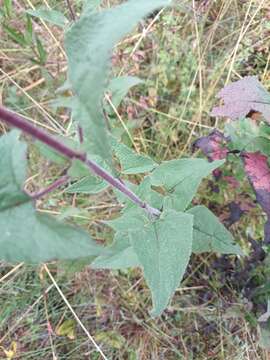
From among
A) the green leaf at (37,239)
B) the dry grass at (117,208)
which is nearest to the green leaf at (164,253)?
the green leaf at (37,239)

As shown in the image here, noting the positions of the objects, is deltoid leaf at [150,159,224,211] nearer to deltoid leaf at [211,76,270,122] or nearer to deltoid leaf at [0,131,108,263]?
deltoid leaf at [211,76,270,122]

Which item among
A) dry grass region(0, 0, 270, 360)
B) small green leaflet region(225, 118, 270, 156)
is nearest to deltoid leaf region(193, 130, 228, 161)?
small green leaflet region(225, 118, 270, 156)

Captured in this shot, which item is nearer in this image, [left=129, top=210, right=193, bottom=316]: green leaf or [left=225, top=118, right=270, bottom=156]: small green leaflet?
[left=129, top=210, right=193, bottom=316]: green leaf

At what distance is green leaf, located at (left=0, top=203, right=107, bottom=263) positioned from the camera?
446 millimetres

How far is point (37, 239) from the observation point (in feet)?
1.53

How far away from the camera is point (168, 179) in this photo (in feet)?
3.50

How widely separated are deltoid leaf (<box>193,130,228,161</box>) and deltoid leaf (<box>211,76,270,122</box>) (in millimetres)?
155

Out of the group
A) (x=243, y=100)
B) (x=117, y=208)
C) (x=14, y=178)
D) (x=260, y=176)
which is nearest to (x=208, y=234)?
(x=260, y=176)

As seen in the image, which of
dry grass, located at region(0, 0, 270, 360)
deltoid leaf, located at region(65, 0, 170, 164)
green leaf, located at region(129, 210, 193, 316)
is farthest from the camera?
dry grass, located at region(0, 0, 270, 360)

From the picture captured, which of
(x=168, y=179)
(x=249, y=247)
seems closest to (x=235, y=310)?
(x=249, y=247)

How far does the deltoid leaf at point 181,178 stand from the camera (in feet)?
3.42

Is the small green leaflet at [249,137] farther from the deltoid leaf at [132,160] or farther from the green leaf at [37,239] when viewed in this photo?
the green leaf at [37,239]

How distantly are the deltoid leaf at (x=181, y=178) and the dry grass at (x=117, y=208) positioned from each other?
463mm

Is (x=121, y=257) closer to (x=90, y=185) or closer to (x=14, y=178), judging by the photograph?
(x=90, y=185)
